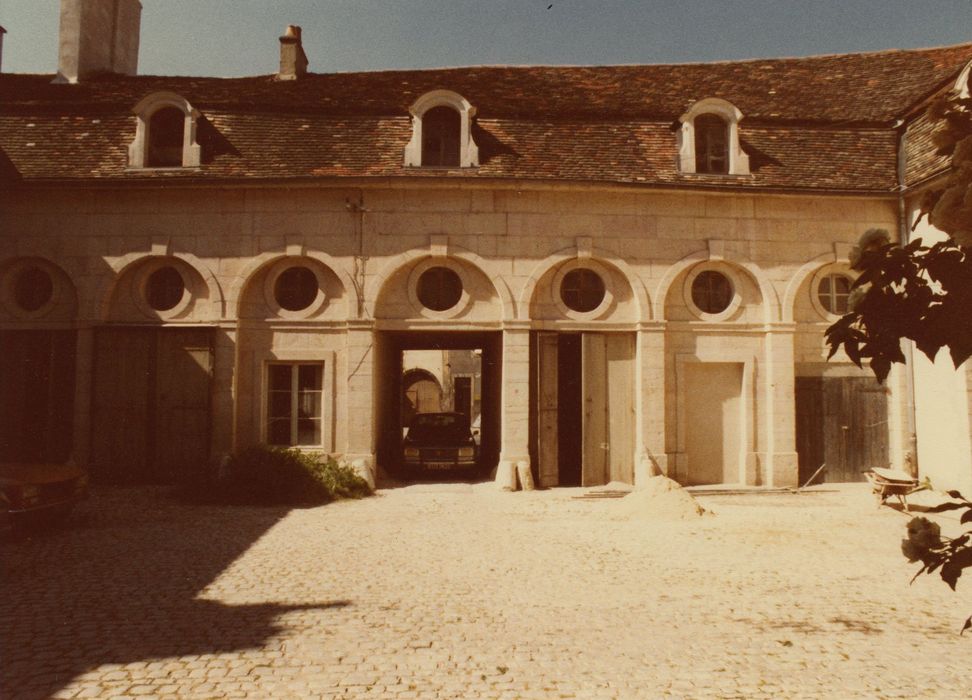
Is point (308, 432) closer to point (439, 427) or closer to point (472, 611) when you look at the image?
point (439, 427)

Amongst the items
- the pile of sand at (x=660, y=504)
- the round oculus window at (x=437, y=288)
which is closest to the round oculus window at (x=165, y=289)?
the round oculus window at (x=437, y=288)

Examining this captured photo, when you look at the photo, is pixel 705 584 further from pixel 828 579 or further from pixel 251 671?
pixel 251 671

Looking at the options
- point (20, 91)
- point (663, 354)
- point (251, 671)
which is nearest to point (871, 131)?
point (663, 354)

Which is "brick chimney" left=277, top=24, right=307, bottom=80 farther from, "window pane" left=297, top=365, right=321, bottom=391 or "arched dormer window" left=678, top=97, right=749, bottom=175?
"arched dormer window" left=678, top=97, right=749, bottom=175

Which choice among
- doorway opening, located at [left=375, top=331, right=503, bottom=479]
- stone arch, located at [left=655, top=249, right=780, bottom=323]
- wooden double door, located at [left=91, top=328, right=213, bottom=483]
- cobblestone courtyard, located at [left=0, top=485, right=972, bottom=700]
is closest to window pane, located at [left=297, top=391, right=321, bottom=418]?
doorway opening, located at [left=375, top=331, right=503, bottom=479]

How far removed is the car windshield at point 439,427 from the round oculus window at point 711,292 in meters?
6.38

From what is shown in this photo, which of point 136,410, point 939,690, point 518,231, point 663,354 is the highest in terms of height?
point 518,231

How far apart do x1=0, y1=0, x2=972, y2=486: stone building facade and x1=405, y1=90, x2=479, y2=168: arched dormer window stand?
61 millimetres

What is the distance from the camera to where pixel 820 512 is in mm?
11547

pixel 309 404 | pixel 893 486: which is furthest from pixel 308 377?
pixel 893 486

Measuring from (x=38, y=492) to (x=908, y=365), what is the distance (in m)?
15.7

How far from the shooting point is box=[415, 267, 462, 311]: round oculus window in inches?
571

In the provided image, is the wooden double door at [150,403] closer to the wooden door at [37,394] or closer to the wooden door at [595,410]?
the wooden door at [37,394]

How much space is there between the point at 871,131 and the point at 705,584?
1193 cm
